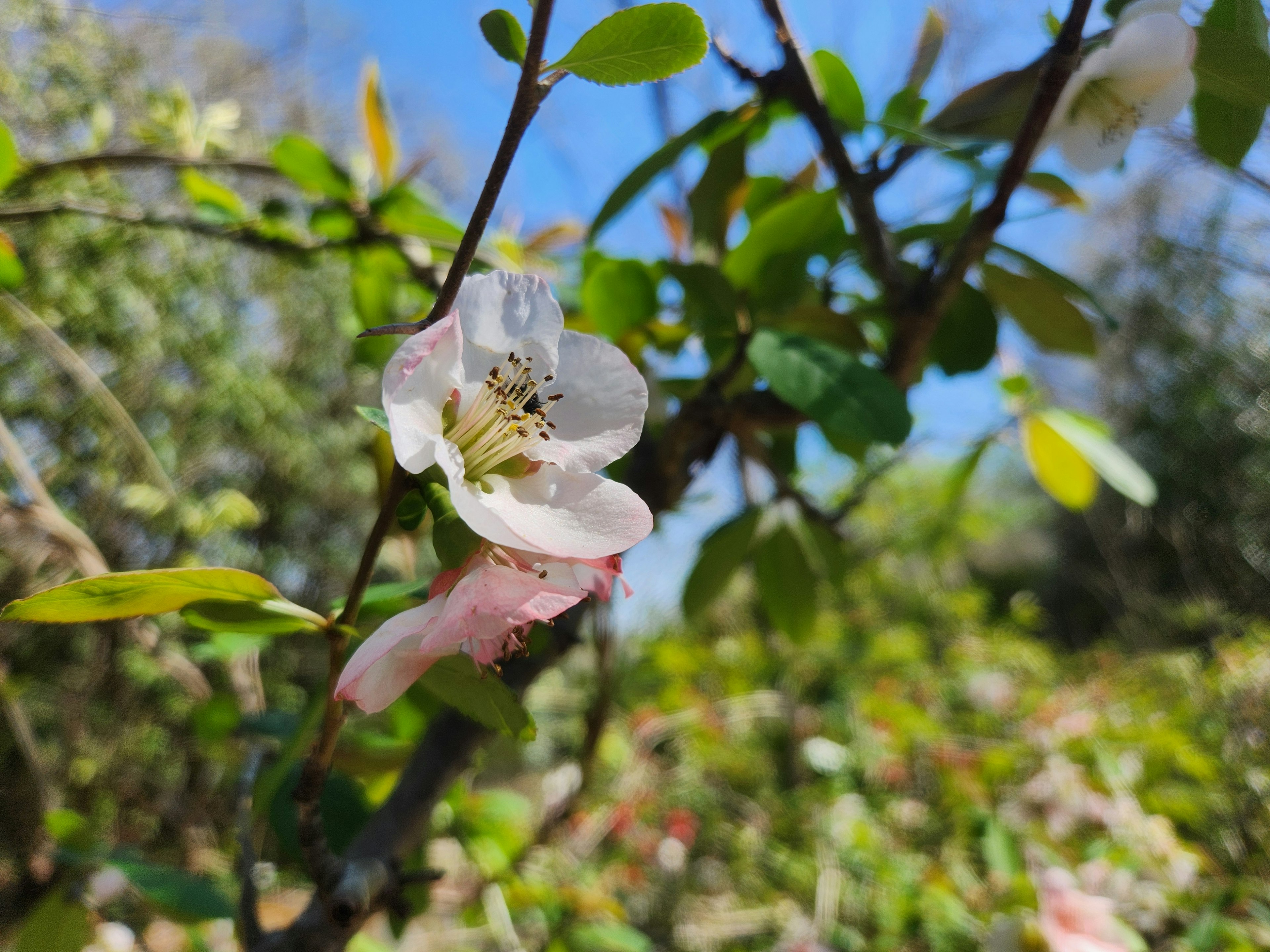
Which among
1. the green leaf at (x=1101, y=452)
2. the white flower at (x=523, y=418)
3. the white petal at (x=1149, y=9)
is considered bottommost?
the green leaf at (x=1101, y=452)

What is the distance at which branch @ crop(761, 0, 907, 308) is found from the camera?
0.37 m

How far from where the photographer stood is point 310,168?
1.55ft

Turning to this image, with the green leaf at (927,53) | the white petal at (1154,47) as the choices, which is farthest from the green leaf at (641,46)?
the green leaf at (927,53)

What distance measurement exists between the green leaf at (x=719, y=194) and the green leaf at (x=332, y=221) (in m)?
0.24

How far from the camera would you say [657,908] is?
1.31 metres

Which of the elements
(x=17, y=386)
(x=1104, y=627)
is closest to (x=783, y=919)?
(x=17, y=386)

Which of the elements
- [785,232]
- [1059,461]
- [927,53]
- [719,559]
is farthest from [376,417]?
[1059,461]

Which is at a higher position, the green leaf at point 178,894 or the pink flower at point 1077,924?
the green leaf at point 178,894

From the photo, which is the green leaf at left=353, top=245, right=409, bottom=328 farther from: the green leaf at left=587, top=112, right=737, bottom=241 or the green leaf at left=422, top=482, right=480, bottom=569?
the green leaf at left=422, top=482, right=480, bottom=569

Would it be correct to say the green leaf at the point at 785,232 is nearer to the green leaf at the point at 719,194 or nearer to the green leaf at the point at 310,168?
the green leaf at the point at 719,194

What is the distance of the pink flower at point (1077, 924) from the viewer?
477 mm

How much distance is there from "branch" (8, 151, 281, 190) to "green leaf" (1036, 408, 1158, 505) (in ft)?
1.99

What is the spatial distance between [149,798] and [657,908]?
1735 millimetres

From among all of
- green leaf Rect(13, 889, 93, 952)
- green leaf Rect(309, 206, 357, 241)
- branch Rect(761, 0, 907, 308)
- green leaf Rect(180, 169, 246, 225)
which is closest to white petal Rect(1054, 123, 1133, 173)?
branch Rect(761, 0, 907, 308)
